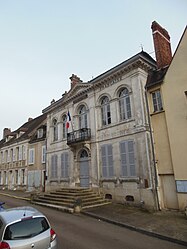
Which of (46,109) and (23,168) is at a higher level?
(46,109)

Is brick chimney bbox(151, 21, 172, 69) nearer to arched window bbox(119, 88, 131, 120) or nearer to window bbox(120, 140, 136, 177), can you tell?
arched window bbox(119, 88, 131, 120)

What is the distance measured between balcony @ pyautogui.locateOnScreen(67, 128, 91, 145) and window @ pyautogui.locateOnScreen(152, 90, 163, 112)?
541 centimetres

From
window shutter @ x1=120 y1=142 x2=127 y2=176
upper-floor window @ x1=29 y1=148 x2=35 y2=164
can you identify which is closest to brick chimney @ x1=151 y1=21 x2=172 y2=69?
window shutter @ x1=120 y1=142 x2=127 y2=176

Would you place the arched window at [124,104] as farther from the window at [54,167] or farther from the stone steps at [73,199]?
the window at [54,167]

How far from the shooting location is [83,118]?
16.1 meters

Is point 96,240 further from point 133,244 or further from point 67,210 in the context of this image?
point 67,210

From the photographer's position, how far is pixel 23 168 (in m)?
23.1

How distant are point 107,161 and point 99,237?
22.2 feet

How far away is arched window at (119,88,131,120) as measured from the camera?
12742 millimetres

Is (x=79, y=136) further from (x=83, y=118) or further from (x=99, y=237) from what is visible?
(x=99, y=237)

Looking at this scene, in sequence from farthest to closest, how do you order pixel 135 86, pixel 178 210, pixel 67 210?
pixel 135 86
pixel 67 210
pixel 178 210

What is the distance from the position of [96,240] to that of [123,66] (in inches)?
409

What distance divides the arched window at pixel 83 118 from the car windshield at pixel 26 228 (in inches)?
451

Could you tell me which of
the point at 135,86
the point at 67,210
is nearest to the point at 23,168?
the point at 67,210
